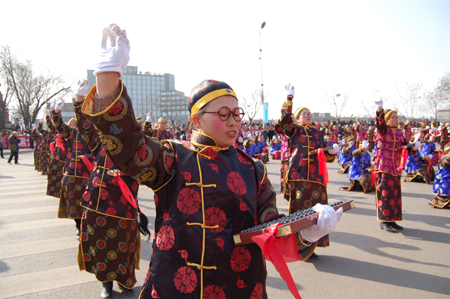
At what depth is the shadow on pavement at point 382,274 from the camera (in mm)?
3666

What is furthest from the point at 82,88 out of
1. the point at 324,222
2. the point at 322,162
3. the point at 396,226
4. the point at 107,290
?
the point at 396,226

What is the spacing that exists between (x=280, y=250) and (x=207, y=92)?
3.11 feet

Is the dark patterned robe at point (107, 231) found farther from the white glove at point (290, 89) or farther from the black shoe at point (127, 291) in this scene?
the white glove at point (290, 89)

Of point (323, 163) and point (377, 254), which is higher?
point (323, 163)

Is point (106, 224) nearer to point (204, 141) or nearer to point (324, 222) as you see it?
point (204, 141)

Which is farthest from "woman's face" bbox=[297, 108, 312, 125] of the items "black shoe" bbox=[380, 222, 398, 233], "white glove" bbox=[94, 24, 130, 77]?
"white glove" bbox=[94, 24, 130, 77]

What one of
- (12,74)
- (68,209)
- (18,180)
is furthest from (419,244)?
(12,74)

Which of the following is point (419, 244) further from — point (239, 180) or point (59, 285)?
point (59, 285)

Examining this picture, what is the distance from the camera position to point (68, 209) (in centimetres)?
534

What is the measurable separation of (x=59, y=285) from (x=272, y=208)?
3234 millimetres

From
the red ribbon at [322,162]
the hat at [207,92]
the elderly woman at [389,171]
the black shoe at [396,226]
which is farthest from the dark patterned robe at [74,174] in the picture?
the black shoe at [396,226]

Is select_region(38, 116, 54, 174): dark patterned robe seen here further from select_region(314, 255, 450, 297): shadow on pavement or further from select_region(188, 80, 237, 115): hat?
select_region(188, 80, 237, 115): hat

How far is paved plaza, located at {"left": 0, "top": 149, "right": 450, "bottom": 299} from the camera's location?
142 inches

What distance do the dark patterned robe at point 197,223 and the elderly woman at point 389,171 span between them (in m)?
4.56
